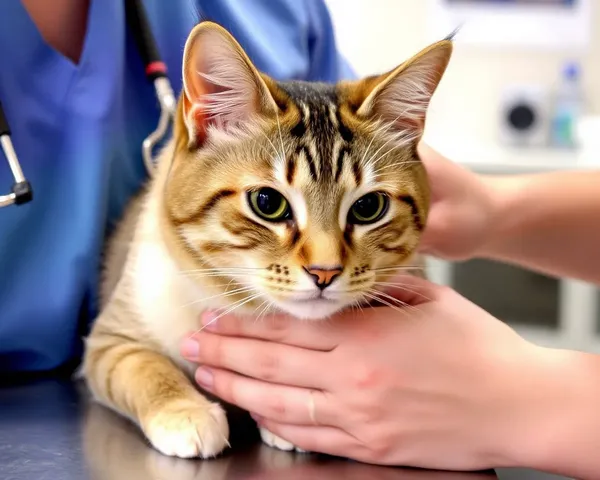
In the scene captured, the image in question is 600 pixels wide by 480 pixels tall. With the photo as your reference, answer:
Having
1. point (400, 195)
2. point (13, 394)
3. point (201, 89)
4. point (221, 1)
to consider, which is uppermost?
point (221, 1)

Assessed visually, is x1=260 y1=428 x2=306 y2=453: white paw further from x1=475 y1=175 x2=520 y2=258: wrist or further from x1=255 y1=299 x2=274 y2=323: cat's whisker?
x1=475 y1=175 x2=520 y2=258: wrist

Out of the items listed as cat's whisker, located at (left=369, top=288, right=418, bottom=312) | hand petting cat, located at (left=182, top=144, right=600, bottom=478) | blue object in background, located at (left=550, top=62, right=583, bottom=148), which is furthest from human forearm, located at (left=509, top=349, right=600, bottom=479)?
blue object in background, located at (left=550, top=62, right=583, bottom=148)

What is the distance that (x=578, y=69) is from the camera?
101 inches

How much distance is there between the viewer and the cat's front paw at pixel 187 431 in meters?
0.72

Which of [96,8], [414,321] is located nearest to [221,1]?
[96,8]

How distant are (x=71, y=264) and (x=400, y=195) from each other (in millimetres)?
412

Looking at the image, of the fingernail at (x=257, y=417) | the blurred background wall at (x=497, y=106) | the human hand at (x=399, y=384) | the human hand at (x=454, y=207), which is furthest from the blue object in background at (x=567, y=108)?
the fingernail at (x=257, y=417)

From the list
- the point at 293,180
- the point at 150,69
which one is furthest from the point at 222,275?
the point at 150,69

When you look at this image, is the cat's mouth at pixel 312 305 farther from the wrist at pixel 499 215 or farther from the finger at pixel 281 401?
the wrist at pixel 499 215

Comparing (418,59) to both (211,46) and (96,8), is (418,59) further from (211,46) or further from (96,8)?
(96,8)

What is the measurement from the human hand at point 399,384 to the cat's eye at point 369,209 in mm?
98

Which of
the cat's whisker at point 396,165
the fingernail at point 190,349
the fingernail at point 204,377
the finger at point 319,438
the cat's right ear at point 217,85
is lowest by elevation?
the finger at point 319,438

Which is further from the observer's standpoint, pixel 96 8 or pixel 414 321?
pixel 96 8

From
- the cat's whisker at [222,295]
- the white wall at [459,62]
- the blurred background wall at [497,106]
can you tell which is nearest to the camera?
the cat's whisker at [222,295]
